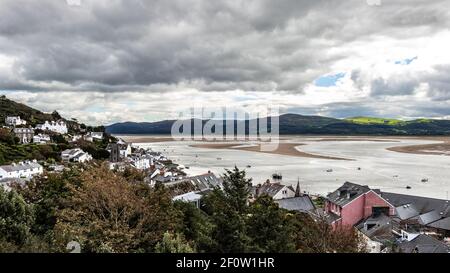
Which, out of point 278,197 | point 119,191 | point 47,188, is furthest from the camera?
point 278,197

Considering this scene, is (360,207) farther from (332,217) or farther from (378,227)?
(378,227)

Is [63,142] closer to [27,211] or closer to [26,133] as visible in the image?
[26,133]

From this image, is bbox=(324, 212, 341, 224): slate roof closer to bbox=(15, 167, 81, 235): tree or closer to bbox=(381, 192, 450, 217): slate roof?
Result: bbox=(381, 192, 450, 217): slate roof

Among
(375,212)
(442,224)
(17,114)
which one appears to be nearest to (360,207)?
(375,212)

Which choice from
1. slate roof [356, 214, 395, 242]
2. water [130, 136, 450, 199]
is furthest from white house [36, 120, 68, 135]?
slate roof [356, 214, 395, 242]

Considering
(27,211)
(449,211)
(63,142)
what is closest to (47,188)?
(27,211)

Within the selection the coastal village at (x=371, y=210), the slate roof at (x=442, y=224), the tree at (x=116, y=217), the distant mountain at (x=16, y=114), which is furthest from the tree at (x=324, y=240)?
the distant mountain at (x=16, y=114)
